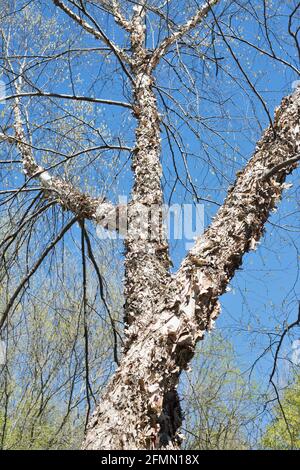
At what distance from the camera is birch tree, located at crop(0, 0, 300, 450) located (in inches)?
75.2

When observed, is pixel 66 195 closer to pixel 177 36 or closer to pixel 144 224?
pixel 144 224

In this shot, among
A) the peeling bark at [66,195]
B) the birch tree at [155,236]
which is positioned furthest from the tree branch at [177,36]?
the peeling bark at [66,195]

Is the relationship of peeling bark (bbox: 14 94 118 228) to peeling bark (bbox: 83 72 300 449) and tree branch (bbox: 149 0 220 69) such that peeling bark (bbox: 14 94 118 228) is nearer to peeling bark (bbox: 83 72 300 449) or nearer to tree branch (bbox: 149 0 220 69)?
peeling bark (bbox: 83 72 300 449)

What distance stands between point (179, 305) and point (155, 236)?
66 centimetres

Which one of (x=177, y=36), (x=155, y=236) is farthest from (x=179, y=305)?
(x=177, y=36)

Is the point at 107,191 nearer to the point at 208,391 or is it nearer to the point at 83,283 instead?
the point at 83,283

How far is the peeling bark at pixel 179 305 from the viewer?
1866mm

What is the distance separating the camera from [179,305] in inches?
82.1

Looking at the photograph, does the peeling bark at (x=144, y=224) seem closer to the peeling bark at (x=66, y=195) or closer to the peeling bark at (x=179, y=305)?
the peeling bark at (x=179, y=305)

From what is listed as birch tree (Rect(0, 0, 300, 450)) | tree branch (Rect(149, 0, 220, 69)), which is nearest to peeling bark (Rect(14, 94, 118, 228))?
birch tree (Rect(0, 0, 300, 450))

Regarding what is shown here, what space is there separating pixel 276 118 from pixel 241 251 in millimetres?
711

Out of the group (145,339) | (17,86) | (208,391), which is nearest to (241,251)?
(145,339)

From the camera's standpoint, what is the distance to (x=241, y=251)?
7.63ft

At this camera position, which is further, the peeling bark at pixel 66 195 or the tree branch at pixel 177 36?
the tree branch at pixel 177 36
